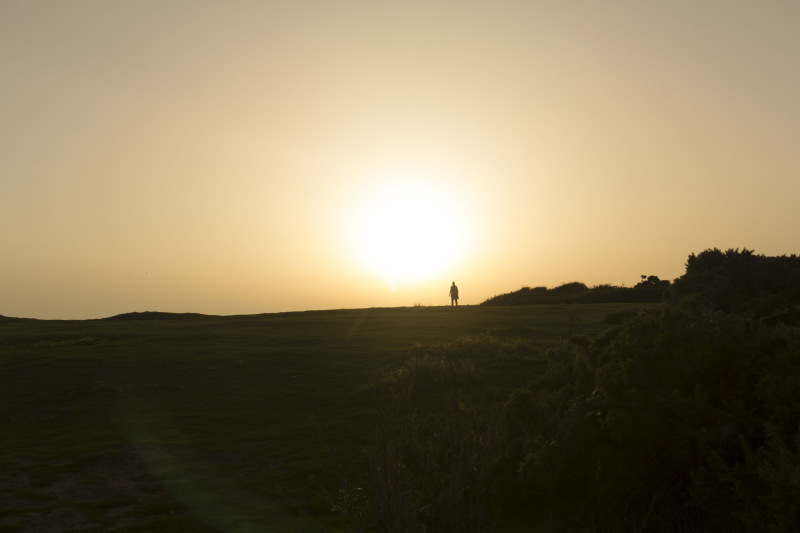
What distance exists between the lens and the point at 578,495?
347 inches

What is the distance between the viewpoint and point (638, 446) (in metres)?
8.34

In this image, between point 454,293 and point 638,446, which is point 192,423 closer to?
point 638,446

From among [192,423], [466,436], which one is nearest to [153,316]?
[192,423]

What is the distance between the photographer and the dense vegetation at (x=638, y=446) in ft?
23.1

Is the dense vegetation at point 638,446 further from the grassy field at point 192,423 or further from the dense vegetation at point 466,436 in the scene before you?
the grassy field at point 192,423

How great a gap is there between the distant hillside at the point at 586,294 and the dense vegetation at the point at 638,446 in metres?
36.2

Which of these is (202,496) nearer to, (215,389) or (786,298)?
(215,389)

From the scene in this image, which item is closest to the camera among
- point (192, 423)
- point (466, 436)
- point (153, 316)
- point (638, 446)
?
point (466, 436)

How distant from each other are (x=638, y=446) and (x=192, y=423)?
10858 mm

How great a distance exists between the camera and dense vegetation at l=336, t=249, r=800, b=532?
7035 mm

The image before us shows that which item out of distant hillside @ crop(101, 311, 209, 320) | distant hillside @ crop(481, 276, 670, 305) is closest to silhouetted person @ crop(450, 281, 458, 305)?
distant hillside @ crop(481, 276, 670, 305)

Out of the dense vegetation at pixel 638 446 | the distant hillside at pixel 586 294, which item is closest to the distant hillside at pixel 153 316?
the distant hillside at pixel 586 294

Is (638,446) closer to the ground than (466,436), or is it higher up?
closer to the ground

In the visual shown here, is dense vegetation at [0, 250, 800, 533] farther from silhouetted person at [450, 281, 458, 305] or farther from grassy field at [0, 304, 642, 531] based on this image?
silhouetted person at [450, 281, 458, 305]
